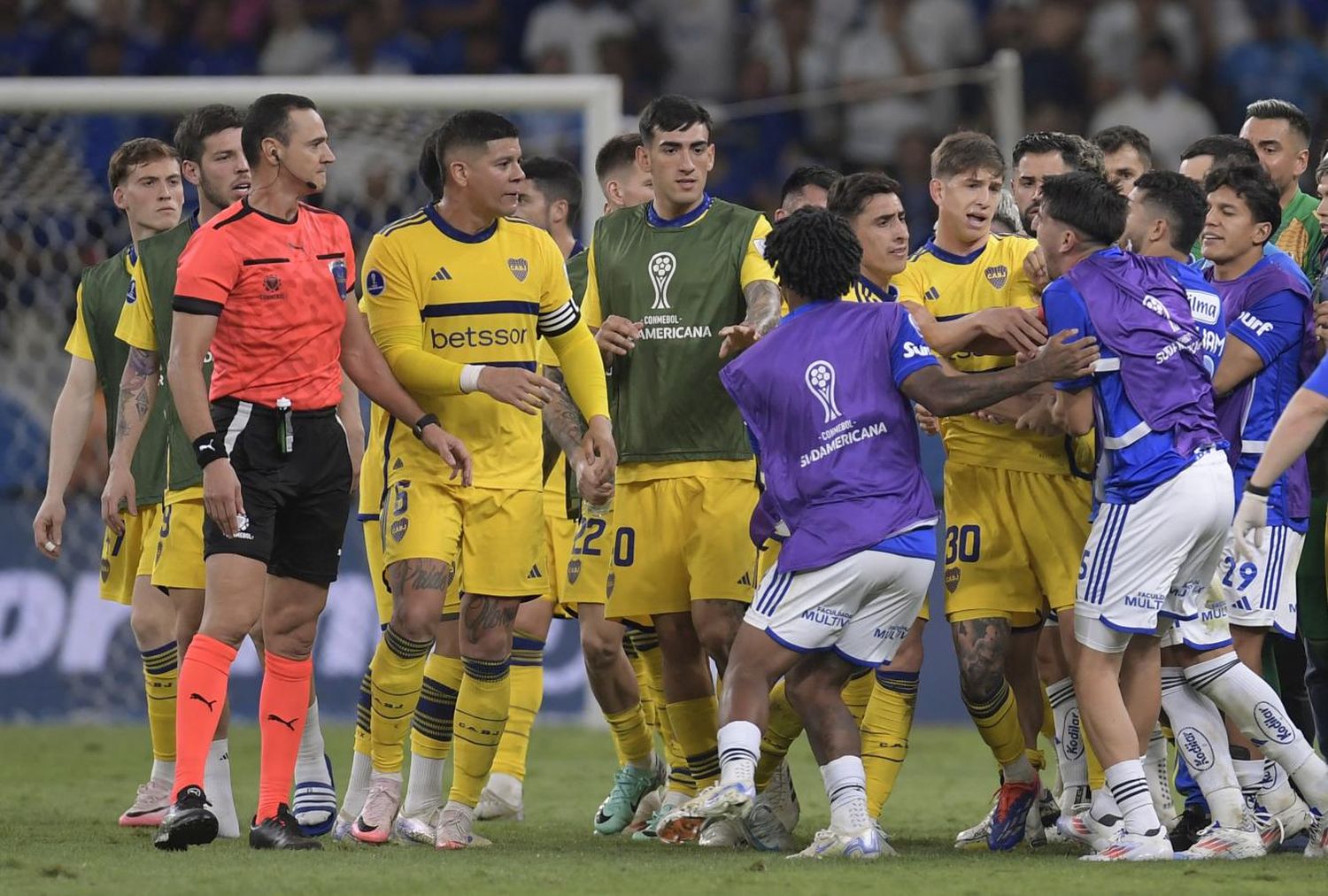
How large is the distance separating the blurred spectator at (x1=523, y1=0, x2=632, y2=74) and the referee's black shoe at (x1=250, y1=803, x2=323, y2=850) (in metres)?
10.9

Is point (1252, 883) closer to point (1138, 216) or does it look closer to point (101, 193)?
point (1138, 216)

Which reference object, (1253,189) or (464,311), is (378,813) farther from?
(1253,189)

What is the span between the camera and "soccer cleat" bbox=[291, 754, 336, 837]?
7.64 m

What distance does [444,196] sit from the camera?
24.8ft

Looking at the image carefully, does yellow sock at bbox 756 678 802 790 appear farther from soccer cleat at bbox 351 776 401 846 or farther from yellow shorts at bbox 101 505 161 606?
yellow shorts at bbox 101 505 161 606

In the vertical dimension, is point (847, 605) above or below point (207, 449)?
below

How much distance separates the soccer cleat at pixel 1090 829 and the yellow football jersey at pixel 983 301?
4.21ft

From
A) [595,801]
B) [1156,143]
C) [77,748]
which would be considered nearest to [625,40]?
[1156,143]

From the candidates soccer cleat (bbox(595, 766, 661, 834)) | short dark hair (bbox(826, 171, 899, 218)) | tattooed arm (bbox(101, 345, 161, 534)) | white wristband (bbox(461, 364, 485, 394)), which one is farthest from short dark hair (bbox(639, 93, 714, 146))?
soccer cleat (bbox(595, 766, 661, 834))

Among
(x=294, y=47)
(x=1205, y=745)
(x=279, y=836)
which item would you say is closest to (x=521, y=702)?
(x=279, y=836)

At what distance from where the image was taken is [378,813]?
24.0 feet

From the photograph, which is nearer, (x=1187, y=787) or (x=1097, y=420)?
(x=1097, y=420)

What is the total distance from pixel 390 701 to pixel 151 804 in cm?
144

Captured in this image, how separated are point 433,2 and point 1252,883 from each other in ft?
43.3
